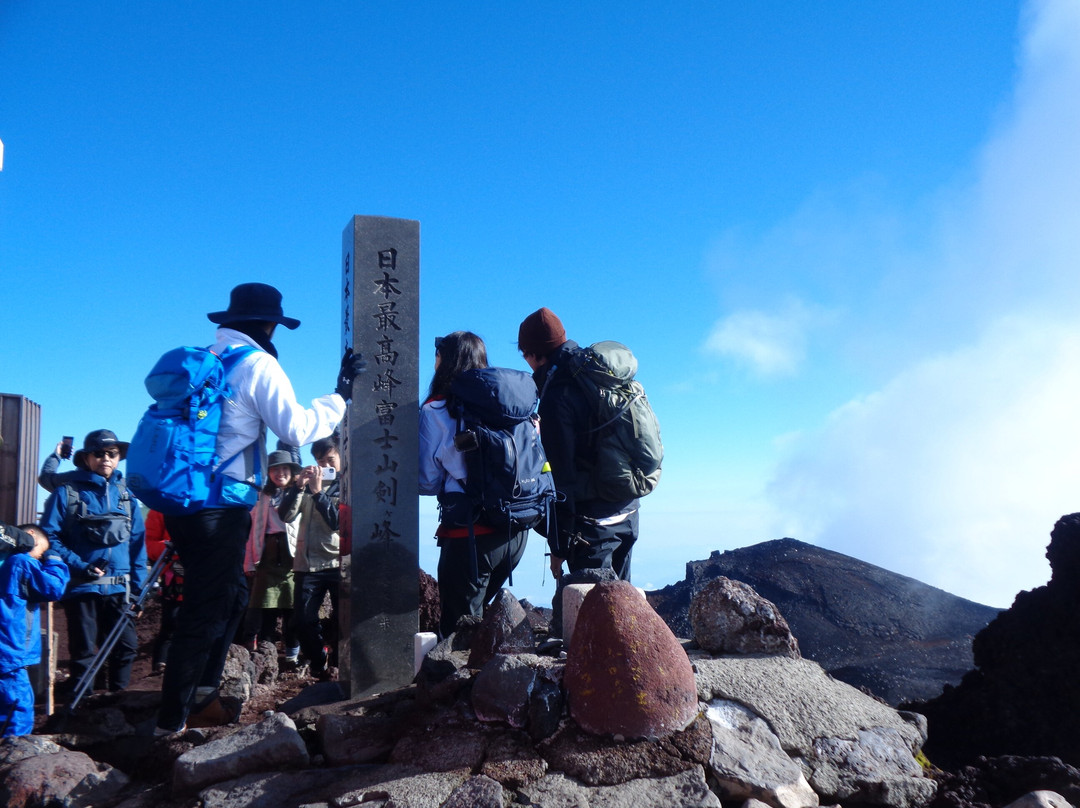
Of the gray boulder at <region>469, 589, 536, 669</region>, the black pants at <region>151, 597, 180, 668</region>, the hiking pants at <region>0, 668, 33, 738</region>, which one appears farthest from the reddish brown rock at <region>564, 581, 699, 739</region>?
the black pants at <region>151, 597, 180, 668</region>

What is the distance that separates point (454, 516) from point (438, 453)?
50 cm

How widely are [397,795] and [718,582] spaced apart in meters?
2.43

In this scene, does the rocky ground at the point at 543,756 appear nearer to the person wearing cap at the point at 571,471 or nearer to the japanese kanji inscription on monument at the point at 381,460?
the japanese kanji inscription on monument at the point at 381,460

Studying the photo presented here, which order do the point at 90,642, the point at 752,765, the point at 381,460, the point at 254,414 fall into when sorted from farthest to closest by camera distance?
1. the point at 90,642
2. the point at 381,460
3. the point at 254,414
4. the point at 752,765

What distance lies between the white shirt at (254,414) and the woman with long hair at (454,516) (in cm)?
100

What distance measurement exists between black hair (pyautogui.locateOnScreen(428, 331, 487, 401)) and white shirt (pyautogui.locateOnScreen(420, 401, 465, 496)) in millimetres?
138

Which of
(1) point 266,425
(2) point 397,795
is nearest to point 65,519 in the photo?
(1) point 266,425

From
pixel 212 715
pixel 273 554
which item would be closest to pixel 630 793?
pixel 212 715

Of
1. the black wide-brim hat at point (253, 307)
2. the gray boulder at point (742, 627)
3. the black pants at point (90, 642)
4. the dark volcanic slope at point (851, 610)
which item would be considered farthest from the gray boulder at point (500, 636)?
the dark volcanic slope at point (851, 610)

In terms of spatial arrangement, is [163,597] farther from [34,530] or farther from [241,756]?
[241,756]

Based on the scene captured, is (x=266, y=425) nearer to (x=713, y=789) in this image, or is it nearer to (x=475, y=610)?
(x=475, y=610)

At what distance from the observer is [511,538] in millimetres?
5160

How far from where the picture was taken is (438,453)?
17.4 ft

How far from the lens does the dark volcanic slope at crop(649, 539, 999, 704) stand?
33.4 feet
